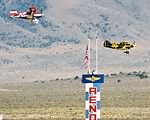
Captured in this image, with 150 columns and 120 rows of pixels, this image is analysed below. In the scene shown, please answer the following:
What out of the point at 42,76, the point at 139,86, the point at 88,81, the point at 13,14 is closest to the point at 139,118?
the point at 13,14

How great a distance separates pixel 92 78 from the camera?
24.2 m

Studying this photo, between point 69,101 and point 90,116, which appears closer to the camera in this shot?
point 90,116

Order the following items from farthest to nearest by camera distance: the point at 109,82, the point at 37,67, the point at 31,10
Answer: the point at 37,67 < the point at 109,82 < the point at 31,10

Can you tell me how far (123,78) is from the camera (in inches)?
5876

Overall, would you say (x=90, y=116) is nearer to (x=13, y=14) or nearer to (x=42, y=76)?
(x=13, y=14)

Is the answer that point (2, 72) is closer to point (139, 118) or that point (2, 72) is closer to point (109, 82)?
point (109, 82)

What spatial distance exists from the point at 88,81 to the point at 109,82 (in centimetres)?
11840

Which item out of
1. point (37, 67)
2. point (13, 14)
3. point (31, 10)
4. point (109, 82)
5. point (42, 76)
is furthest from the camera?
point (37, 67)

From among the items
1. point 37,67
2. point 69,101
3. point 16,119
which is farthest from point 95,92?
point 37,67

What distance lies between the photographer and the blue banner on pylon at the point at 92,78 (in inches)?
953

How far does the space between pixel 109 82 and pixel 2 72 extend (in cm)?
5635

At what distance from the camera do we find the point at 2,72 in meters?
194

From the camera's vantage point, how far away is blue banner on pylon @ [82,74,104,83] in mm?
24200

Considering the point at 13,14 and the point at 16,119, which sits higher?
the point at 13,14
